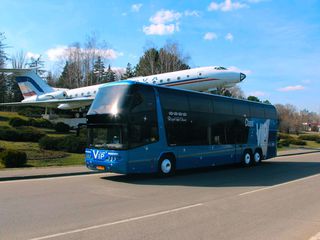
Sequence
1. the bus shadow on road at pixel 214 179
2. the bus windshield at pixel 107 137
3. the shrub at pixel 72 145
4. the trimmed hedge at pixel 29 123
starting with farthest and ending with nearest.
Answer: the trimmed hedge at pixel 29 123
the shrub at pixel 72 145
the bus shadow on road at pixel 214 179
the bus windshield at pixel 107 137

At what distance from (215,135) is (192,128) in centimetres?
197

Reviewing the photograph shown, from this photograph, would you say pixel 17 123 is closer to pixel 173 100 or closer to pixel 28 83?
pixel 28 83

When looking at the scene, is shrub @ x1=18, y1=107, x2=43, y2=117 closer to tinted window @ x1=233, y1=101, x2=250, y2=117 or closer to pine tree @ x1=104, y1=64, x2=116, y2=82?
pine tree @ x1=104, y1=64, x2=116, y2=82

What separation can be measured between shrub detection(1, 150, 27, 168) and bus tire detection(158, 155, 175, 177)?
23.0 feet

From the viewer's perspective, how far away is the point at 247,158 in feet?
69.4

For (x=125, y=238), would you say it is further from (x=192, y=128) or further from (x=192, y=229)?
(x=192, y=128)

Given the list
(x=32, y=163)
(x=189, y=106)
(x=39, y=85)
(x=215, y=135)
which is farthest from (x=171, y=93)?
(x=39, y=85)

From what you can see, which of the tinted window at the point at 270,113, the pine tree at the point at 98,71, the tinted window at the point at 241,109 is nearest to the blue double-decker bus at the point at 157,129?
the tinted window at the point at 241,109

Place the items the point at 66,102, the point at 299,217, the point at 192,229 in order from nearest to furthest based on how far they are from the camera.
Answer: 1. the point at 192,229
2. the point at 299,217
3. the point at 66,102

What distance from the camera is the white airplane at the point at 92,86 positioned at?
33156 millimetres

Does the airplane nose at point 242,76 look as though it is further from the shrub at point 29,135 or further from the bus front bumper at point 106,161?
the bus front bumper at point 106,161

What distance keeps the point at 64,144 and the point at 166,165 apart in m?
10.6

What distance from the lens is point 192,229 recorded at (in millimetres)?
7258

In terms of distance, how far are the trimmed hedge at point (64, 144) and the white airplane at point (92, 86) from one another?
703 centimetres
